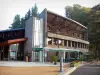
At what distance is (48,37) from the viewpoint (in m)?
34.1

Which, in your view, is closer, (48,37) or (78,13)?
(48,37)

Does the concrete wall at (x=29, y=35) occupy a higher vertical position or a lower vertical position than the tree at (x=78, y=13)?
lower

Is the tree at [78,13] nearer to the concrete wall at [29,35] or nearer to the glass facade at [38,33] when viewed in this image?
the glass facade at [38,33]

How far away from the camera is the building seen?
31888 mm

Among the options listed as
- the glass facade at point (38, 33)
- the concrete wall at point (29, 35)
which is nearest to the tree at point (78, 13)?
the glass facade at point (38, 33)

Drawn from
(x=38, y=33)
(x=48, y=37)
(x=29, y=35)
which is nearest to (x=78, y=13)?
(x=48, y=37)

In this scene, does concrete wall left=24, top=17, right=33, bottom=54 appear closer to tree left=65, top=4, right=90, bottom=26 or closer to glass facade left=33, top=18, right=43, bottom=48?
glass facade left=33, top=18, right=43, bottom=48

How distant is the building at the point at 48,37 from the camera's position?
31.9 meters

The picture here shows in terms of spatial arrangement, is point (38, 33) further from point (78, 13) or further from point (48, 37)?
point (78, 13)

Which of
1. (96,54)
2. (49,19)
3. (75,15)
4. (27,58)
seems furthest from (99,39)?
(75,15)

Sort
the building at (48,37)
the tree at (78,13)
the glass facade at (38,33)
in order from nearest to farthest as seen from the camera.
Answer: the building at (48,37), the glass facade at (38,33), the tree at (78,13)

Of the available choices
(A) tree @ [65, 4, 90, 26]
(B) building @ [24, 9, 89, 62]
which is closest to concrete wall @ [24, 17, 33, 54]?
(B) building @ [24, 9, 89, 62]

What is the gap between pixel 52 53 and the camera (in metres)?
35.0

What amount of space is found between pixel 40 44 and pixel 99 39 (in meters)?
8.70
